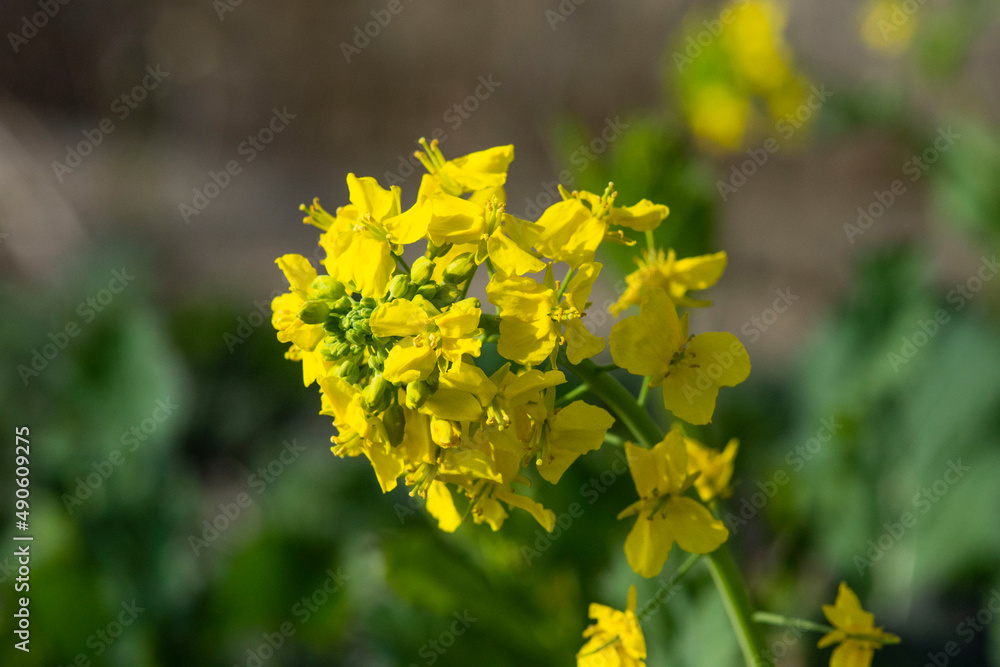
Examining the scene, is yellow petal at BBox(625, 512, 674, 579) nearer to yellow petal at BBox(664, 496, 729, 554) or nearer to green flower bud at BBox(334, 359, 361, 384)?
yellow petal at BBox(664, 496, 729, 554)

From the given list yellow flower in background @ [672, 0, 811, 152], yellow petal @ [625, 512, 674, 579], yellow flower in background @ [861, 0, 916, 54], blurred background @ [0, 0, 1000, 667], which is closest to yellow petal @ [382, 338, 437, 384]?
yellow petal @ [625, 512, 674, 579]

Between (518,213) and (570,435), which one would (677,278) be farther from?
(518,213)

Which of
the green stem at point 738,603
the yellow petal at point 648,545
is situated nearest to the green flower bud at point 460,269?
the yellow petal at point 648,545

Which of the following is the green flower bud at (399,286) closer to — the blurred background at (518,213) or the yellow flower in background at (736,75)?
the blurred background at (518,213)

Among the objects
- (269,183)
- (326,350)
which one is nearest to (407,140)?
(269,183)

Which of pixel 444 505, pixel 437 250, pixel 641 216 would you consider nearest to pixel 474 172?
pixel 437 250

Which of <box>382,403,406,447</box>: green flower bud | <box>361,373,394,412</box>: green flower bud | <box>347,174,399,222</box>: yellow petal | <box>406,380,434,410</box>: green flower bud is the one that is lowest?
<box>382,403,406,447</box>: green flower bud
